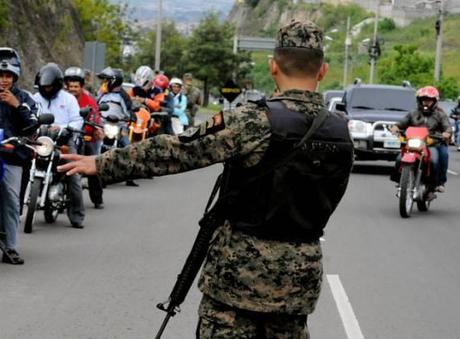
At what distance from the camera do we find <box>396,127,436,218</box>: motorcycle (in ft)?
53.1

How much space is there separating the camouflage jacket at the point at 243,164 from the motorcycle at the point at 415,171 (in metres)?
11.4

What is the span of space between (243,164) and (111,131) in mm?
13372

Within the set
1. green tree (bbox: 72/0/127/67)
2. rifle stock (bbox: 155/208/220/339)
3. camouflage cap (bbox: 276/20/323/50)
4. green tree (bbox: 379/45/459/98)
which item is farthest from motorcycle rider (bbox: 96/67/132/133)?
green tree (bbox: 379/45/459/98)

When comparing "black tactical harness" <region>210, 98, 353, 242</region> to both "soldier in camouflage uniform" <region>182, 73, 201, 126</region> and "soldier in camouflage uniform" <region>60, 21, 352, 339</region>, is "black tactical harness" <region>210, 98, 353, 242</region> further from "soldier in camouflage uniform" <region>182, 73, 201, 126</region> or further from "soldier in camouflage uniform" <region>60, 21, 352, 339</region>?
"soldier in camouflage uniform" <region>182, 73, 201, 126</region>

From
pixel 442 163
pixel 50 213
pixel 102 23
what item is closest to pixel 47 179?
pixel 50 213

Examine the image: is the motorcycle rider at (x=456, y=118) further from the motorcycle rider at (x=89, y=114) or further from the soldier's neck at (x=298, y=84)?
the soldier's neck at (x=298, y=84)

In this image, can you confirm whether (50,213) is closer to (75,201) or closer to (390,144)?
(75,201)

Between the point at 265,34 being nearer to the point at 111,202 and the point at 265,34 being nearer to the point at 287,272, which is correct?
the point at 111,202

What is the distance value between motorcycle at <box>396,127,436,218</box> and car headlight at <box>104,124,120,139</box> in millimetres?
4249

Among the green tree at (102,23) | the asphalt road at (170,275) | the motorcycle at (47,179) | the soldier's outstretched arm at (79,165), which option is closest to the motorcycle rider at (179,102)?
the asphalt road at (170,275)

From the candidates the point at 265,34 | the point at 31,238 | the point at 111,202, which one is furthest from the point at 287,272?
the point at 265,34

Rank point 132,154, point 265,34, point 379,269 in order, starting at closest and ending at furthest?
point 132,154 < point 379,269 < point 265,34

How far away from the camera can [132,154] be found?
15.8 ft

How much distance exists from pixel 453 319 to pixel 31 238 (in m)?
5.21
